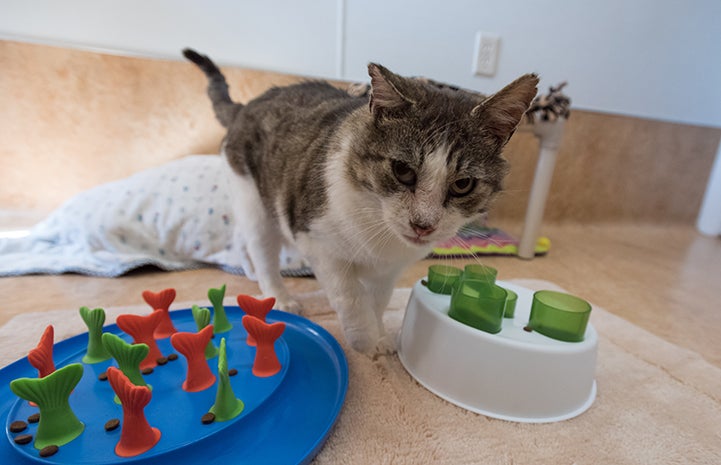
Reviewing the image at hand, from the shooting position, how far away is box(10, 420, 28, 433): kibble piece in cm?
53

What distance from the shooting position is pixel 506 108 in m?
0.63

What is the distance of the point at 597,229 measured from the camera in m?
2.41

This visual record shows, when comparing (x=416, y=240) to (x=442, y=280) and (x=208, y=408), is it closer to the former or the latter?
(x=442, y=280)

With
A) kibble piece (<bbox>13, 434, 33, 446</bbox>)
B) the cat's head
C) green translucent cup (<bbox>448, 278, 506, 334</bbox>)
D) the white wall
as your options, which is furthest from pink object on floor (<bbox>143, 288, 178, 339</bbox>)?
the white wall

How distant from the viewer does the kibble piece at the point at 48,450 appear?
1.64 ft

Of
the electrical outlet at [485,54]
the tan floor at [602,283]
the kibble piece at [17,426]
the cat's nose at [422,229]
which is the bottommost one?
the tan floor at [602,283]

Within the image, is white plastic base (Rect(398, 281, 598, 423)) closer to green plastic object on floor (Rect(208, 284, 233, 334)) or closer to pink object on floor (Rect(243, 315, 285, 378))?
pink object on floor (Rect(243, 315, 285, 378))

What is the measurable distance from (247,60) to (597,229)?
7.56 feet

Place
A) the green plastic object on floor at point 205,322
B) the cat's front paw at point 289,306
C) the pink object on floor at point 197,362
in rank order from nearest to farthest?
the pink object on floor at point 197,362, the green plastic object on floor at point 205,322, the cat's front paw at point 289,306

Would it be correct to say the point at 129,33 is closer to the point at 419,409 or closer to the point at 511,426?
the point at 419,409

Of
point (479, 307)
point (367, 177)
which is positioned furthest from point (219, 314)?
point (479, 307)

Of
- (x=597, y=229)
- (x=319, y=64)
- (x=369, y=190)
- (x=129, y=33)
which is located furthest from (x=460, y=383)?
(x=597, y=229)

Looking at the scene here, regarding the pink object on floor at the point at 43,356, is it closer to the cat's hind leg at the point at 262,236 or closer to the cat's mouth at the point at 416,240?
the cat's hind leg at the point at 262,236

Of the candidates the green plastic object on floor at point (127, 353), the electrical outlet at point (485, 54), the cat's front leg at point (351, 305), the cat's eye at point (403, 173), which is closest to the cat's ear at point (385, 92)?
the cat's eye at point (403, 173)
